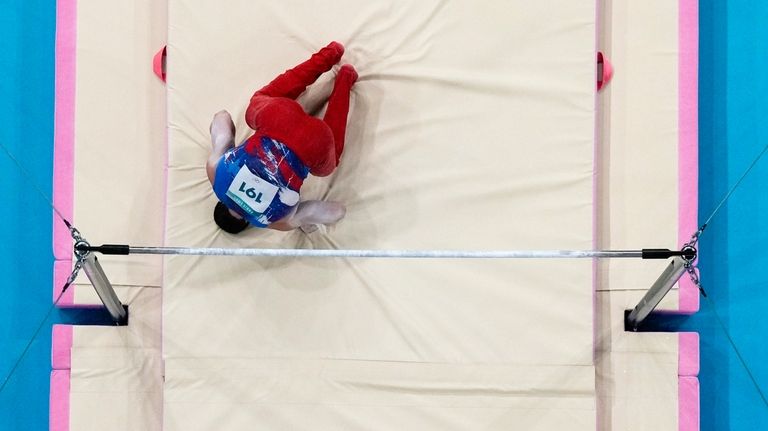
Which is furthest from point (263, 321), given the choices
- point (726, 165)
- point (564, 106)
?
point (726, 165)

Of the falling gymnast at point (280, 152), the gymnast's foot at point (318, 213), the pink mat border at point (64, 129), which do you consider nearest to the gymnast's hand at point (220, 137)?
the falling gymnast at point (280, 152)

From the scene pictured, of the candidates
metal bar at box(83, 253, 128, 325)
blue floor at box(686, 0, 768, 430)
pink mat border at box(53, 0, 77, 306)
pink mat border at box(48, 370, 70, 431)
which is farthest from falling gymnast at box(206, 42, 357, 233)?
blue floor at box(686, 0, 768, 430)

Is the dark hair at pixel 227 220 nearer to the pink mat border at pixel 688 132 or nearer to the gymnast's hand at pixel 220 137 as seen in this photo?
the gymnast's hand at pixel 220 137

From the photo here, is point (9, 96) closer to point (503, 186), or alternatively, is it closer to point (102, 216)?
point (102, 216)

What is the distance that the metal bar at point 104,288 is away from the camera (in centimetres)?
176

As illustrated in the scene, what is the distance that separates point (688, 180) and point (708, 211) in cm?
26

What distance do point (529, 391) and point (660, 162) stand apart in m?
0.87

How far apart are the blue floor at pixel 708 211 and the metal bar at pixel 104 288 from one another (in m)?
0.29

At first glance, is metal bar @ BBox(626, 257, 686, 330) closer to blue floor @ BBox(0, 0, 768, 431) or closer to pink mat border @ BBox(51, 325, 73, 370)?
blue floor @ BBox(0, 0, 768, 431)

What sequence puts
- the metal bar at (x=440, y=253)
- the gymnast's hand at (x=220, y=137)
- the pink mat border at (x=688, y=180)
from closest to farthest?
1. the metal bar at (x=440, y=253)
2. the gymnast's hand at (x=220, y=137)
3. the pink mat border at (x=688, y=180)

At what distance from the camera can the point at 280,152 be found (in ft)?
5.91

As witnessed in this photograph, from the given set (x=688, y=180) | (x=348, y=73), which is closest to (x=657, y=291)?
(x=688, y=180)

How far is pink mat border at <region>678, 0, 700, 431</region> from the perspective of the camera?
2.11 metres

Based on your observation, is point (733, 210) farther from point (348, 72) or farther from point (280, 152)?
point (280, 152)
